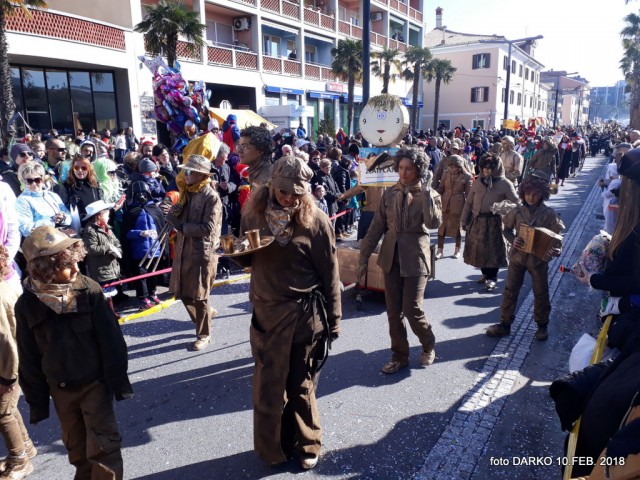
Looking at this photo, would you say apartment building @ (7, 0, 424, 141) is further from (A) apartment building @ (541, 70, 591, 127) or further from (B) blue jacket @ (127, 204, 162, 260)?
(A) apartment building @ (541, 70, 591, 127)

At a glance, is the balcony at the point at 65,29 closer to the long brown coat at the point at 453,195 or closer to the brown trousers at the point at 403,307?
the long brown coat at the point at 453,195

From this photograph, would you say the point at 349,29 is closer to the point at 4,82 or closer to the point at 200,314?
the point at 4,82

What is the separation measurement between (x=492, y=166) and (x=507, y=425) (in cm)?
369

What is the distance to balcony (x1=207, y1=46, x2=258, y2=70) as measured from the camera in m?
22.4

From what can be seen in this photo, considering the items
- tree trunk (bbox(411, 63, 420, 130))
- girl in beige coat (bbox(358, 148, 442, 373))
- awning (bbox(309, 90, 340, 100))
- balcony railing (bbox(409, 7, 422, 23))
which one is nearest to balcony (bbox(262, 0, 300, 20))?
awning (bbox(309, 90, 340, 100))

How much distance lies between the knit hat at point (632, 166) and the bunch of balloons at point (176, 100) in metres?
6.95

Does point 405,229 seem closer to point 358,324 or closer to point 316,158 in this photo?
point 358,324

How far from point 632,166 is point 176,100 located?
23.4 feet

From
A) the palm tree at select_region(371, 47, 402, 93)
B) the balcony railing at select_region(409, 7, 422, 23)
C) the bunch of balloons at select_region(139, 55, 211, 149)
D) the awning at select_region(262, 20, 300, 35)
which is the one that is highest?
the balcony railing at select_region(409, 7, 422, 23)

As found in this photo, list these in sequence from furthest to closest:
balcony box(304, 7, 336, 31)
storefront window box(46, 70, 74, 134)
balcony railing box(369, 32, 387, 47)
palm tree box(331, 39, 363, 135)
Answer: balcony railing box(369, 32, 387, 47)
balcony box(304, 7, 336, 31)
palm tree box(331, 39, 363, 135)
storefront window box(46, 70, 74, 134)

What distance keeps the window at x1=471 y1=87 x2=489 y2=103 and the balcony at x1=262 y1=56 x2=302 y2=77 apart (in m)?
25.8

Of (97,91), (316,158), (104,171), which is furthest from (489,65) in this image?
(104,171)

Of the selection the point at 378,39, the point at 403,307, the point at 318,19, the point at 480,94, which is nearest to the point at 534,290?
the point at 403,307

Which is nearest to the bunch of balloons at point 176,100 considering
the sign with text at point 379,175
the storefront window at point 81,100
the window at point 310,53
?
the sign with text at point 379,175
